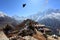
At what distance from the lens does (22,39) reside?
111ft

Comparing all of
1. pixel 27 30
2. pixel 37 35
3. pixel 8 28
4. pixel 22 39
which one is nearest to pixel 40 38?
pixel 37 35

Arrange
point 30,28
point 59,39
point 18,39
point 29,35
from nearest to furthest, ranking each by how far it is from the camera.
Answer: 1. point 18,39
2. point 29,35
3. point 30,28
4. point 59,39

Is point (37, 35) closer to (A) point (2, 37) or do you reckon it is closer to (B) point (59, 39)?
(B) point (59, 39)

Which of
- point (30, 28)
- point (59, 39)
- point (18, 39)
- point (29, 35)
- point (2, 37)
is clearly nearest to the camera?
point (2, 37)

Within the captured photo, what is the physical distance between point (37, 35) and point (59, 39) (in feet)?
29.2

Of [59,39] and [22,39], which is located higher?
[22,39]

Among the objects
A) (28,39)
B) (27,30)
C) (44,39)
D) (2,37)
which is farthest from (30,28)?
(2,37)

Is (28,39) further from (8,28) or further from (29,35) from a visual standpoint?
(8,28)

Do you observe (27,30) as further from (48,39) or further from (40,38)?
(48,39)

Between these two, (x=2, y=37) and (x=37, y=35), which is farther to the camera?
(x=37, y=35)

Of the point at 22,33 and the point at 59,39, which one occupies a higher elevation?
the point at 22,33

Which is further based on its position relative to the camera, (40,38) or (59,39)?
(59,39)

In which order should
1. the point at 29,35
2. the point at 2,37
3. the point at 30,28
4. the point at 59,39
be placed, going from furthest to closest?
the point at 59,39 → the point at 30,28 → the point at 29,35 → the point at 2,37

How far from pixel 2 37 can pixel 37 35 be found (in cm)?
1371
